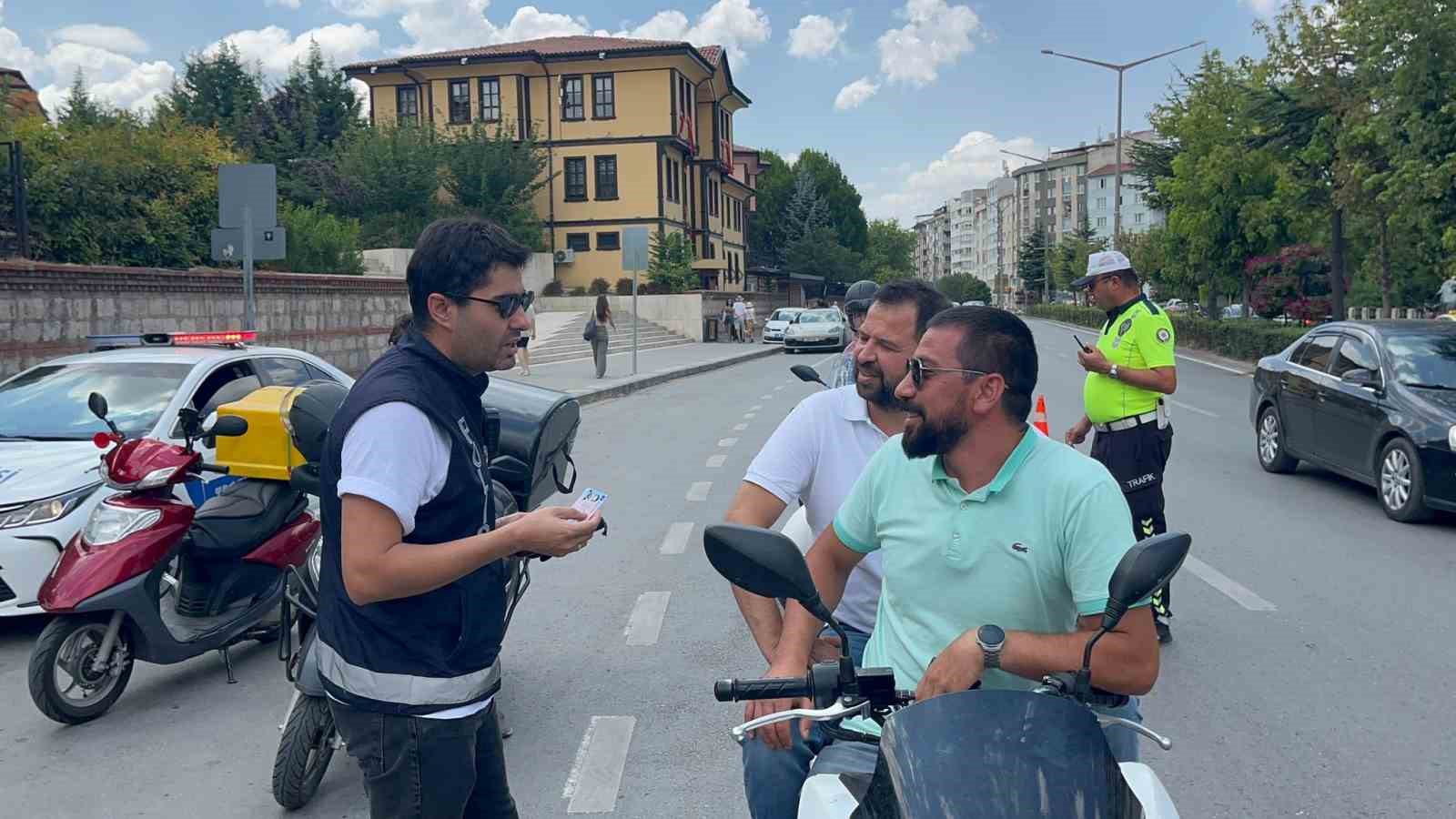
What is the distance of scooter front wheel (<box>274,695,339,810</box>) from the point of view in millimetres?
4285

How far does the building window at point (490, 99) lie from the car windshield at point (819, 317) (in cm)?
2229

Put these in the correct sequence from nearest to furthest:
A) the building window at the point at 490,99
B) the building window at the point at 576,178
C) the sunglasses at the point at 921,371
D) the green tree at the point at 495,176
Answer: the sunglasses at the point at 921,371 → the green tree at the point at 495,176 → the building window at the point at 576,178 → the building window at the point at 490,99

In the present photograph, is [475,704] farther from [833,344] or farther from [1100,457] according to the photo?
[833,344]

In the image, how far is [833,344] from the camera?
130 feet

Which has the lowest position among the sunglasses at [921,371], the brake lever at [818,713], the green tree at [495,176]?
the brake lever at [818,713]

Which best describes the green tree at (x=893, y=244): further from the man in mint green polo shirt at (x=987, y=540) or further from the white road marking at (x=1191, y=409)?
the man in mint green polo shirt at (x=987, y=540)

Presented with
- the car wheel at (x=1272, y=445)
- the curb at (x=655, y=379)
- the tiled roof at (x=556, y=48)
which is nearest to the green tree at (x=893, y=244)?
the tiled roof at (x=556, y=48)

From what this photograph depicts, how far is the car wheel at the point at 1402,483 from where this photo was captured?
949 cm

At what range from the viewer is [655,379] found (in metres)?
26.8

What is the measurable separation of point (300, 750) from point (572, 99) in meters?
54.4

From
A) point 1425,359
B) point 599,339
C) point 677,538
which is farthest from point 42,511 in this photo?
point 599,339

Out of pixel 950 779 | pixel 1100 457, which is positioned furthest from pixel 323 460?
pixel 1100 457

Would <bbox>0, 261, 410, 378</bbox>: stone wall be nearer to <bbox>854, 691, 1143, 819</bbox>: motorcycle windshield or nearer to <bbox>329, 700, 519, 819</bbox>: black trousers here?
<bbox>329, 700, 519, 819</bbox>: black trousers

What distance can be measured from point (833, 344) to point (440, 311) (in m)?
37.2
